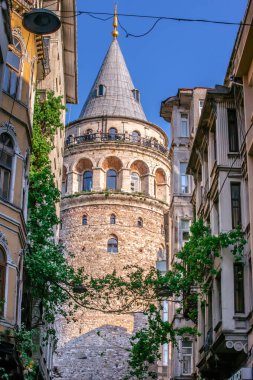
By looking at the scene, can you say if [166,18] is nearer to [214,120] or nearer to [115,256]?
[214,120]

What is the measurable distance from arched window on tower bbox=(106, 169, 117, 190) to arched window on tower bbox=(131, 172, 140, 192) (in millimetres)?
1325

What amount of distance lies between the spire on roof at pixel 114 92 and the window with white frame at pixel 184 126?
29715 millimetres


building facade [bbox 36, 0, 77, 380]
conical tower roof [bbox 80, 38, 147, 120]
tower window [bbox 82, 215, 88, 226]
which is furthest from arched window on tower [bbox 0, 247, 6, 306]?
conical tower roof [bbox 80, 38, 147, 120]

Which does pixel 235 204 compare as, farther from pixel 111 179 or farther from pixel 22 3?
pixel 111 179

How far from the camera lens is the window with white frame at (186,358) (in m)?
34.5

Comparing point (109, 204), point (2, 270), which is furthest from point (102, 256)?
point (2, 270)

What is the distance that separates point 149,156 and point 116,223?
6.86 m

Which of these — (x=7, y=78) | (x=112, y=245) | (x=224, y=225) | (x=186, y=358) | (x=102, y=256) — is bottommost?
(x=186, y=358)

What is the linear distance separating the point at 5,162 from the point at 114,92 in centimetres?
4919

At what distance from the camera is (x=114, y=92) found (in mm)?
68938

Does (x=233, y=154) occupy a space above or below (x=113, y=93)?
below

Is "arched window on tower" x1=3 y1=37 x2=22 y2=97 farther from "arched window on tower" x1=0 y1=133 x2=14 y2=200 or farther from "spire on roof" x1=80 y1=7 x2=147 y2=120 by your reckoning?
"spire on roof" x1=80 y1=7 x2=147 y2=120

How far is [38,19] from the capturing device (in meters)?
17.1

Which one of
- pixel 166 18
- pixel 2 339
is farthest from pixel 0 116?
pixel 166 18
